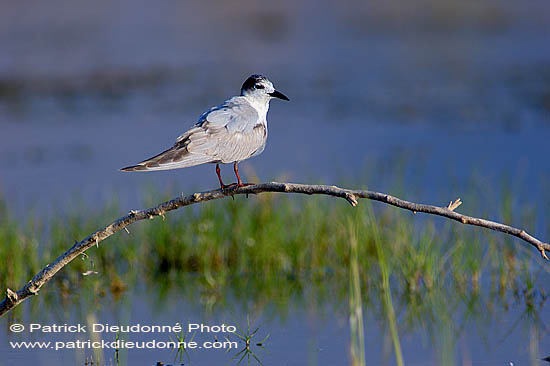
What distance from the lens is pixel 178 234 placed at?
7.39m

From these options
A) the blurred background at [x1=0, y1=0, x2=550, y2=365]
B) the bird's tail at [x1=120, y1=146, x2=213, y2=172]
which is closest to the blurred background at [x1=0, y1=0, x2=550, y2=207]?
the blurred background at [x1=0, y1=0, x2=550, y2=365]

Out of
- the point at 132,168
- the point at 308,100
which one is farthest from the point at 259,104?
the point at 308,100

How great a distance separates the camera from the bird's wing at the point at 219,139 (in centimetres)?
484

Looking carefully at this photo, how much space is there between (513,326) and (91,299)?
117 inches

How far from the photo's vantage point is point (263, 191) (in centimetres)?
436

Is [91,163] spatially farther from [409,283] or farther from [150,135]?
[409,283]

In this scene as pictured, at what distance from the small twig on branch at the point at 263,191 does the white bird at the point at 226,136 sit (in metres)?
0.24

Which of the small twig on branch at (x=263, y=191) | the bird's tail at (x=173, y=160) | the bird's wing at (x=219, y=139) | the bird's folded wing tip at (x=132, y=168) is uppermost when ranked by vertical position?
the bird's wing at (x=219, y=139)

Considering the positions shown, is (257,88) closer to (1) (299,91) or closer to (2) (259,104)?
(2) (259,104)

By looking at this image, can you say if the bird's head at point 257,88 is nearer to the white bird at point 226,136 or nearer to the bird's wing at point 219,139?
the white bird at point 226,136

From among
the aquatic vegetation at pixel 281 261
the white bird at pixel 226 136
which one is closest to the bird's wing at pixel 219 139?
the white bird at pixel 226 136

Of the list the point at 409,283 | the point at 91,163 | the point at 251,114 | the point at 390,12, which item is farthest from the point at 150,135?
the point at 390,12

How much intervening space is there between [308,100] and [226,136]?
9.55 meters

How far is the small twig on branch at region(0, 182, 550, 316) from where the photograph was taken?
4090mm
